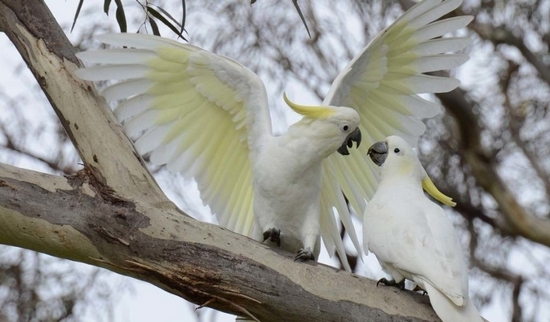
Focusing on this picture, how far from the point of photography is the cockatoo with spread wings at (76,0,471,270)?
283 cm

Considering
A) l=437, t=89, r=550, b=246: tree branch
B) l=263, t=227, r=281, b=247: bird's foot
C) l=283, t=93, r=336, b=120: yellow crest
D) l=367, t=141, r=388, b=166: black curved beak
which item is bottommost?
l=263, t=227, r=281, b=247: bird's foot

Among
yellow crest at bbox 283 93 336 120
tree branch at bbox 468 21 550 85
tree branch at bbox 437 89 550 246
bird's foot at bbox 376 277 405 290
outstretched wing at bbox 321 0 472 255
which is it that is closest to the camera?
bird's foot at bbox 376 277 405 290

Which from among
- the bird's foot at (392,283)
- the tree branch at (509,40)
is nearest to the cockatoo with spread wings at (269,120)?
the bird's foot at (392,283)

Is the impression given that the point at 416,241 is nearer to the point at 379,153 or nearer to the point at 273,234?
the point at 379,153

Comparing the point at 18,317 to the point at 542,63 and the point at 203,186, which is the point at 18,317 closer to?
the point at 203,186

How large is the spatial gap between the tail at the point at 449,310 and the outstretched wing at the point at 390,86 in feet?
3.05

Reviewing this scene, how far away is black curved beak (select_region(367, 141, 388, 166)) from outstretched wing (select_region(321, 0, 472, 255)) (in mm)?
226

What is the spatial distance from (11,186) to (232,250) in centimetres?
59

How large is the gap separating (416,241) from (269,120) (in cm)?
78

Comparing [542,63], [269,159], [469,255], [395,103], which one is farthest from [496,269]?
[269,159]

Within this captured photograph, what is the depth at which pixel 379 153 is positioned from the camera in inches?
113

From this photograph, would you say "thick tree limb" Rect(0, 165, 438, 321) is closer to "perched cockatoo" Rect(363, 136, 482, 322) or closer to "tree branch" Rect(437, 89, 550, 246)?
"perched cockatoo" Rect(363, 136, 482, 322)

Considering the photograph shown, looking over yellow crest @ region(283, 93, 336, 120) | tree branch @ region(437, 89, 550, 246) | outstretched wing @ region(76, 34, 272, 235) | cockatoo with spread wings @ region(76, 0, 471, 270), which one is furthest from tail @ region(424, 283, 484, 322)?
tree branch @ region(437, 89, 550, 246)

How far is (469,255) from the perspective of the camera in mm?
5086
